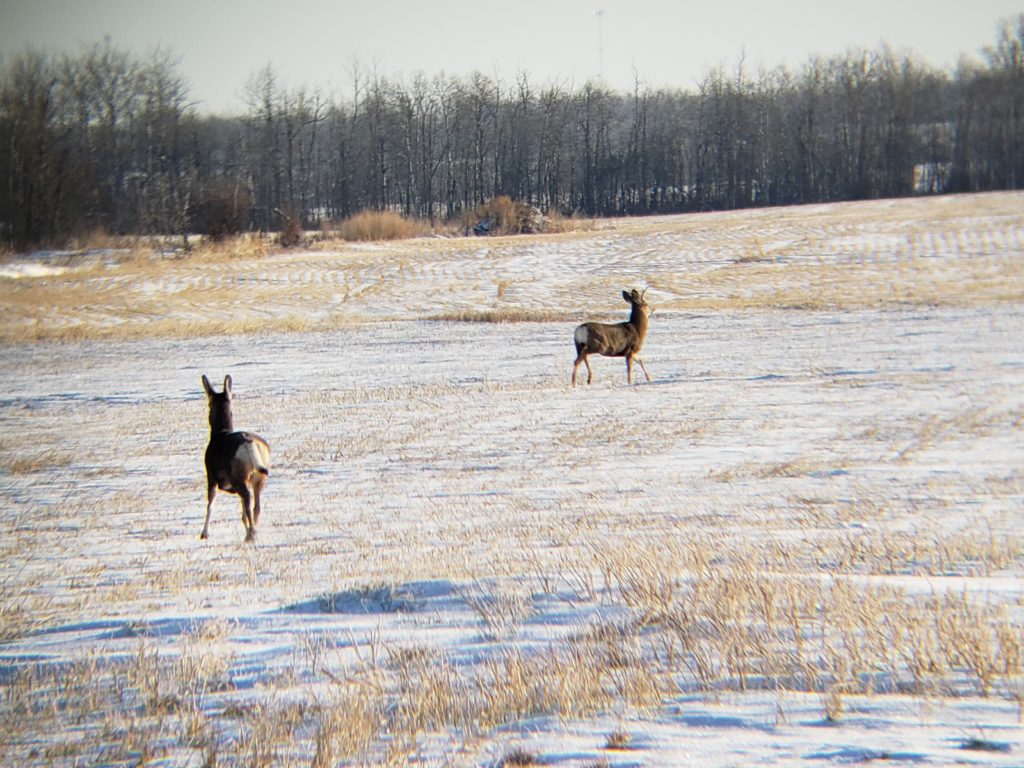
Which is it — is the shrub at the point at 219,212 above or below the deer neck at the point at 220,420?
above

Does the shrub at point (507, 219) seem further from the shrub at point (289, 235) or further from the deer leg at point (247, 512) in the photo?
the deer leg at point (247, 512)

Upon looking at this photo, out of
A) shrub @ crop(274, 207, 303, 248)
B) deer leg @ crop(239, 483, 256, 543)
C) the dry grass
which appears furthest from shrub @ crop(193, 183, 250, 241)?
deer leg @ crop(239, 483, 256, 543)

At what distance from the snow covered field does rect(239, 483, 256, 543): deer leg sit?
0.50ft

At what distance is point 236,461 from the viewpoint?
927 centimetres

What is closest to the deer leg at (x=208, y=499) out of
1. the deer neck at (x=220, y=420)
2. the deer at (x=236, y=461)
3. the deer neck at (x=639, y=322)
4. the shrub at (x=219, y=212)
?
the deer at (x=236, y=461)

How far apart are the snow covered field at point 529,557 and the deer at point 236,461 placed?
1.44 ft

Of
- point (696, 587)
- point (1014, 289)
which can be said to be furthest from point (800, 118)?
point (696, 587)

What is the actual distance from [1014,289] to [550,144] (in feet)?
202

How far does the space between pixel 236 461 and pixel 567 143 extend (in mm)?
90327

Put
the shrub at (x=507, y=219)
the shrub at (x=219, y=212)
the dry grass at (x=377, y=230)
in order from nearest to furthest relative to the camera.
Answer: the shrub at (x=219, y=212), the dry grass at (x=377, y=230), the shrub at (x=507, y=219)

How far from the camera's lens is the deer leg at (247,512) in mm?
Answer: 9383

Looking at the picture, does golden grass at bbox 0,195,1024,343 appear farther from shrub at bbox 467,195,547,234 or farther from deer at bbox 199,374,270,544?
deer at bbox 199,374,270,544

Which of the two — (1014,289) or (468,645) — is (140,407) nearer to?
(468,645)

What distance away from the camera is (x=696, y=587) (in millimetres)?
7062
